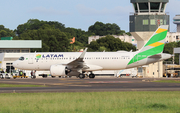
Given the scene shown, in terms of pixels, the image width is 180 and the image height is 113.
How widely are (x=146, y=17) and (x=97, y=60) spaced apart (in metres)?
30.3

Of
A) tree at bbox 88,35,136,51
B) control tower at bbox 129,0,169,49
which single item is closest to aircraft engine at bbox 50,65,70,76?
control tower at bbox 129,0,169,49

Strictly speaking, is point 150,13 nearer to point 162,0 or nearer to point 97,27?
point 162,0

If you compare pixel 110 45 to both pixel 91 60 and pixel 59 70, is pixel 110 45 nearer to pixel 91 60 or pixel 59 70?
pixel 91 60

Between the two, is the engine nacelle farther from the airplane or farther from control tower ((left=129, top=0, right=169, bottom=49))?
control tower ((left=129, top=0, right=169, bottom=49))

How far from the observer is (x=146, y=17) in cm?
7225

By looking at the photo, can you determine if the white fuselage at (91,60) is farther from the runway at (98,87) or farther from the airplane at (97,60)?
the runway at (98,87)

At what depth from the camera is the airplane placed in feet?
143

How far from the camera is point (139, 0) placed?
70.5 meters

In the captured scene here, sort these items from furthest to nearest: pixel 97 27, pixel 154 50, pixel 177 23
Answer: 1. pixel 97 27
2. pixel 177 23
3. pixel 154 50

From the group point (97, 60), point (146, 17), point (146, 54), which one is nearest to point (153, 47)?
point (146, 54)

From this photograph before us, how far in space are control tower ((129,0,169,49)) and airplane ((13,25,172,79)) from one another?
87.5 ft

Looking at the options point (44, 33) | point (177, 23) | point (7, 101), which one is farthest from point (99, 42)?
point (7, 101)

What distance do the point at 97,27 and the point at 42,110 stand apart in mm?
184258

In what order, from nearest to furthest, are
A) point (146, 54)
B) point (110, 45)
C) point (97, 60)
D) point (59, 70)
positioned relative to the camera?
1. point (59, 70)
2. point (146, 54)
3. point (97, 60)
4. point (110, 45)
